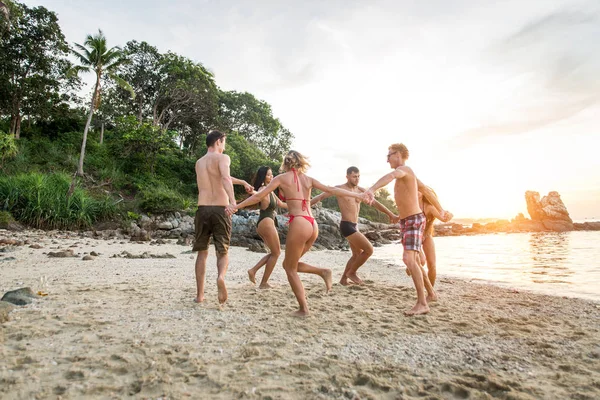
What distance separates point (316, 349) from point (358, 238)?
11.2ft

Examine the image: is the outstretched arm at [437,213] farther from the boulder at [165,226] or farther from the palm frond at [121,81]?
the palm frond at [121,81]

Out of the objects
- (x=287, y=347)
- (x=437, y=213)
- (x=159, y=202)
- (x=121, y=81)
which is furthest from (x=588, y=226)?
(x=287, y=347)

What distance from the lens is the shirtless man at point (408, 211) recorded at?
436 cm

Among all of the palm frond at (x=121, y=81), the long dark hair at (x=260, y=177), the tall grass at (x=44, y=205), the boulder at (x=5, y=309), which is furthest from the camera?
the palm frond at (x=121, y=81)

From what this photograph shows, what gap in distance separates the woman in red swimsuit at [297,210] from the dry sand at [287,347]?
0.45 m

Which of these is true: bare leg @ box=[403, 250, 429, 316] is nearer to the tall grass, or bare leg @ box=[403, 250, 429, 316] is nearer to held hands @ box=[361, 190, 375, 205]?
held hands @ box=[361, 190, 375, 205]

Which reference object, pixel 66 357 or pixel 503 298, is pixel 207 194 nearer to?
pixel 66 357

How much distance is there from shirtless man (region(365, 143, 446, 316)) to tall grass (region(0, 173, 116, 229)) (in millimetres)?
15211

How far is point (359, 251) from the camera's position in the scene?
21.0 feet

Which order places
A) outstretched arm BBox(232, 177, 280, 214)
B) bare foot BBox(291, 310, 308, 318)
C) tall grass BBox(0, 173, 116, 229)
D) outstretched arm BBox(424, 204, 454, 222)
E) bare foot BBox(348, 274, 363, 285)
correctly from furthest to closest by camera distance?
1. tall grass BBox(0, 173, 116, 229)
2. bare foot BBox(348, 274, 363, 285)
3. outstretched arm BBox(424, 204, 454, 222)
4. outstretched arm BBox(232, 177, 280, 214)
5. bare foot BBox(291, 310, 308, 318)

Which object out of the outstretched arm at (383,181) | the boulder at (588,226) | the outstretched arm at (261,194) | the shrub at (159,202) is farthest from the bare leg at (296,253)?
the boulder at (588,226)

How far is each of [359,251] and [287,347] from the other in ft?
11.8

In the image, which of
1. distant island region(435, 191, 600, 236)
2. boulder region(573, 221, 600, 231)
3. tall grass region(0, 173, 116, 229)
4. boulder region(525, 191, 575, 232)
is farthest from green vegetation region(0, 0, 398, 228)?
boulder region(573, 221, 600, 231)

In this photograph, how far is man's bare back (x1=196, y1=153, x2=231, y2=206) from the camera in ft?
15.1
